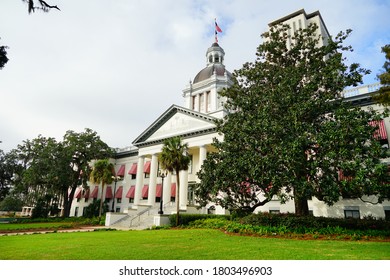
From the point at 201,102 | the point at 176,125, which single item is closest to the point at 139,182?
the point at 176,125

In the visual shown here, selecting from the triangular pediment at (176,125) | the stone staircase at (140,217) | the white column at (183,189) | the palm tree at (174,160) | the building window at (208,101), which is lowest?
the stone staircase at (140,217)

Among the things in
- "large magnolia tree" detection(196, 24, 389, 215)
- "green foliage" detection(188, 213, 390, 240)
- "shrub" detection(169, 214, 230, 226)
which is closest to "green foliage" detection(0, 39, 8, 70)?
"large magnolia tree" detection(196, 24, 389, 215)

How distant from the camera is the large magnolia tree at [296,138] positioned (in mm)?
14898

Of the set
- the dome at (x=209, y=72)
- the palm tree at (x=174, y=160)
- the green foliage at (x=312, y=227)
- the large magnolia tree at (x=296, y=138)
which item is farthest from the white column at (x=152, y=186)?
the dome at (x=209, y=72)

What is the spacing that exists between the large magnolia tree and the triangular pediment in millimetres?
11080

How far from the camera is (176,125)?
116ft

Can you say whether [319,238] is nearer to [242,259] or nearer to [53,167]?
[242,259]

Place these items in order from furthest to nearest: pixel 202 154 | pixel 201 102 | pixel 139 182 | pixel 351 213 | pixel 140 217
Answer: pixel 201 102
pixel 139 182
pixel 202 154
pixel 140 217
pixel 351 213

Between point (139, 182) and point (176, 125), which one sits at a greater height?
point (176, 125)

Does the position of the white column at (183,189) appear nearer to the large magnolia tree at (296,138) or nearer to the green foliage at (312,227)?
the large magnolia tree at (296,138)

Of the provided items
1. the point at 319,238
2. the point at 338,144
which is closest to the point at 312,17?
the point at 338,144

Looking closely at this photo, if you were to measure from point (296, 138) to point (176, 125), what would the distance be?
21.9m

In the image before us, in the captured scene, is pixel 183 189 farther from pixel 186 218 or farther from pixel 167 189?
pixel 186 218

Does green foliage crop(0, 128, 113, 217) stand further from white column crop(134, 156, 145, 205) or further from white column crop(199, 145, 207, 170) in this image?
white column crop(199, 145, 207, 170)
